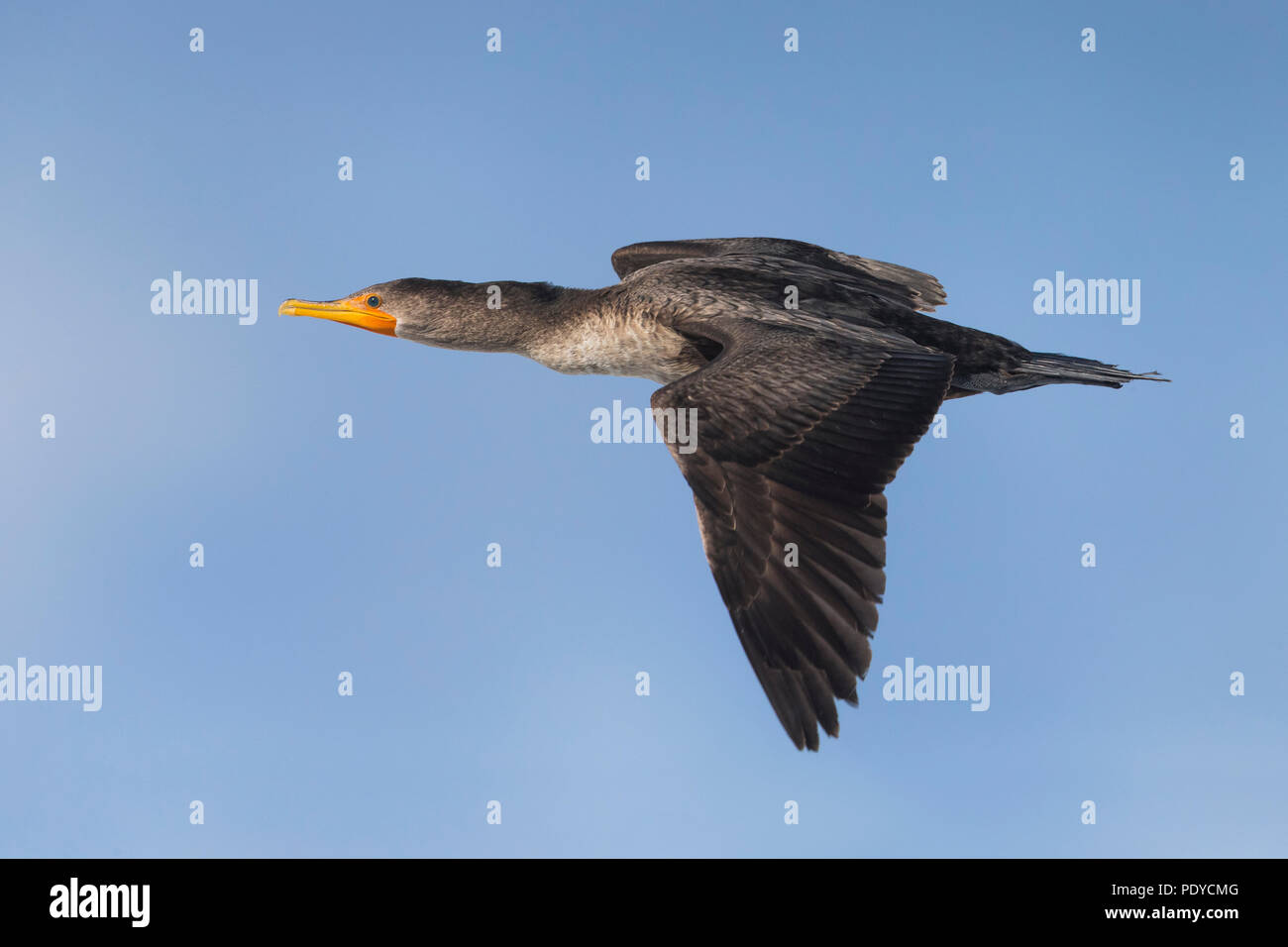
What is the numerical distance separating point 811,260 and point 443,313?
11.4 feet

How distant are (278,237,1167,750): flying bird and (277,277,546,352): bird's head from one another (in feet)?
0.04

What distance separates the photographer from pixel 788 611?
7441 mm

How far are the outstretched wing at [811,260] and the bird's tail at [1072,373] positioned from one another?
1.58m

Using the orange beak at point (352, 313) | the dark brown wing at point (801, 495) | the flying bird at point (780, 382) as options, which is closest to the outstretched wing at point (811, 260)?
the flying bird at point (780, 382)

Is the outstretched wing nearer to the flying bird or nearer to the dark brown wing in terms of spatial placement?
the flying bird

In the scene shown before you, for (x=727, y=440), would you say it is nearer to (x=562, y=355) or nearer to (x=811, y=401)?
(x=811, y=401)

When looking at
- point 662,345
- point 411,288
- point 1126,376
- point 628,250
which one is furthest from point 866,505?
point 628,250

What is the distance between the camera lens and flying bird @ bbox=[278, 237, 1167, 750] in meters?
7.39

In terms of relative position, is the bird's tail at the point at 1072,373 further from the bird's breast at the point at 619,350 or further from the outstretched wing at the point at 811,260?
the bird's breast at the point at 619,350

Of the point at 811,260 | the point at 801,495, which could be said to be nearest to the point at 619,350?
the point at 811,260

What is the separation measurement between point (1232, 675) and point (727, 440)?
21.8ft

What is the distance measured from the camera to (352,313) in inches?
412

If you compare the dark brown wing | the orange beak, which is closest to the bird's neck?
the orange beak

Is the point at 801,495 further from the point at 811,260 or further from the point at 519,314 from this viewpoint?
the point at 811,260
